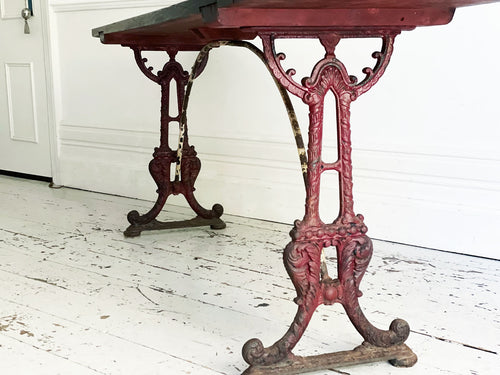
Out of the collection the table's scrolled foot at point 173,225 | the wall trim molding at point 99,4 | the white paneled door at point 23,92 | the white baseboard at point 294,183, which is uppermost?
the wall trim molding at point 99,4

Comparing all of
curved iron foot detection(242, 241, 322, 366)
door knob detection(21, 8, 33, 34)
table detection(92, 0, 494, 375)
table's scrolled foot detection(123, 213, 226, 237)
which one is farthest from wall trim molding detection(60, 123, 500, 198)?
curved iron foot detection(242, 241, 322, 366)

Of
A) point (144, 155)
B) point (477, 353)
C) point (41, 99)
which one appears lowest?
point (477, 353)

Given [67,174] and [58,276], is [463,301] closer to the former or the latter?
[58,276]

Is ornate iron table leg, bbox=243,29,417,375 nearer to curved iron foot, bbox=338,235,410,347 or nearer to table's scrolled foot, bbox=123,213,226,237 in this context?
curved iron foot, bbox=338,235,410,347

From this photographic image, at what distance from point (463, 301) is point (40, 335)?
46.9 inches

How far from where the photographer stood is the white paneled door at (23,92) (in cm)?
365

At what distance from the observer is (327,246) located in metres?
1.45

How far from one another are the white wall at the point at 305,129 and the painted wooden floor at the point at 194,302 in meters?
0.15

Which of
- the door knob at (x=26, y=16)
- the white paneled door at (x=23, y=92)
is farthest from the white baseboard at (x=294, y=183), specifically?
the door knob at (x=26, y=16)

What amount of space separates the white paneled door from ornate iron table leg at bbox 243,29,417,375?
2616 mm

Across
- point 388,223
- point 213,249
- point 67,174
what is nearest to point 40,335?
point 213,249

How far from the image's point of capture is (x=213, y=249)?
7.92 feet

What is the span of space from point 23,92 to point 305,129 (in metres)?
1.95

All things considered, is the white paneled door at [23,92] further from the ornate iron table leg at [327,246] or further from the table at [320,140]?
the ornate iron table leg at [327,246]
